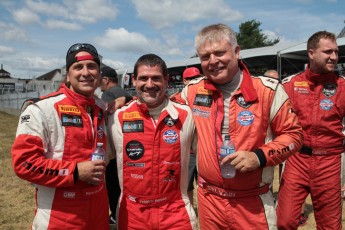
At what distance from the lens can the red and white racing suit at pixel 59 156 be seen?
7.61 ft

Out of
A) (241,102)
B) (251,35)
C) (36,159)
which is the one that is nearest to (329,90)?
(241,102)

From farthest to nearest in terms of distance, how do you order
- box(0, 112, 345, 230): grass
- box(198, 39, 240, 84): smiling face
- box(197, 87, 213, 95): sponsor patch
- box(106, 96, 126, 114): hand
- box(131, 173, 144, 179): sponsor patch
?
box(0, 112, 345, 230): grass, box(106, 96, 126, 114): hand, box(197, 87, 213, 95): sponsor patch, box(131, 173, 144, 179): sponsor patch, box(198, 39, 240, 84): smiling face

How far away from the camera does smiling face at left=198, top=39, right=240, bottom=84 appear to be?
8.34 ft

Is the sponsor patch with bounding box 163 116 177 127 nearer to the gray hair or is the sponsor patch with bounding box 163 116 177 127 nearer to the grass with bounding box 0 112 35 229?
the gray hair

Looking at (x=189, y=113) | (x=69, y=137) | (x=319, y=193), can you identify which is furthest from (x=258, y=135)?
(x=319, y=193)

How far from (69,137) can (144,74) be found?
0.73m

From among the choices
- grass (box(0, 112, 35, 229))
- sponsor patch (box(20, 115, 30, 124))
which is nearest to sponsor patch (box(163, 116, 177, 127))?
sponsor patch (box(20, 115, 30, 124))

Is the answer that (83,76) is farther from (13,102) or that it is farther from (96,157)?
(13,102)

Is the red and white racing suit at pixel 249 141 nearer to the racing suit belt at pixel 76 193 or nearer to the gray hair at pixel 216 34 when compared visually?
the gray hair at pixel 216 34

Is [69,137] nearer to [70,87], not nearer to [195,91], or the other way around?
[70,87]

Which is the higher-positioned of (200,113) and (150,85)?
(150,85)

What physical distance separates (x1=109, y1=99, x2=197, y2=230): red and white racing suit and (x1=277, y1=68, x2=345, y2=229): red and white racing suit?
1.62 metres

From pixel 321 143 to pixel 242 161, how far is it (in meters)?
1.83

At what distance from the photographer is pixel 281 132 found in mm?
2605
